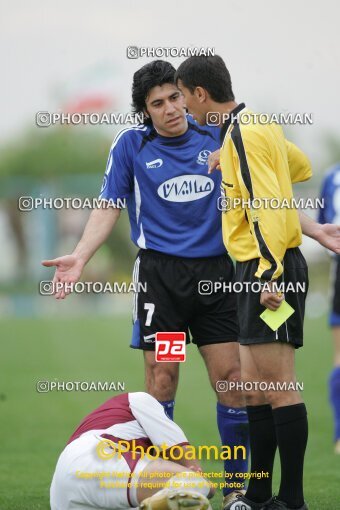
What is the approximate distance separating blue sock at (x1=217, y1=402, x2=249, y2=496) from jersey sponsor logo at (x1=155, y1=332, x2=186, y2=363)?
1.01 ft

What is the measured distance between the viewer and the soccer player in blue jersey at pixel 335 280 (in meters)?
6.45

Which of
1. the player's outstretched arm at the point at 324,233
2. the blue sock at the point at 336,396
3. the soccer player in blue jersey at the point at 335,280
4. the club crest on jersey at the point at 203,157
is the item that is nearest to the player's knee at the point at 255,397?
the player's outstretched arm at the point at 324,233

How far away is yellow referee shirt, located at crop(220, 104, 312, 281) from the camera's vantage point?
154 inches

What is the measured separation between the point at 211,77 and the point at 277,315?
3.41 feet

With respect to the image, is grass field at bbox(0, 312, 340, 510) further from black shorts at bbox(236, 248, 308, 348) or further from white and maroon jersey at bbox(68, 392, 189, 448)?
black shorts at bbox(236, 248, 308, 348)

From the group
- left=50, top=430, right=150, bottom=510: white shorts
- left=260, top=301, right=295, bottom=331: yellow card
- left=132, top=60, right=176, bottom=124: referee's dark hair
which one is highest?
left=132, top=60, right=176, bottom=124: referee's dark hair

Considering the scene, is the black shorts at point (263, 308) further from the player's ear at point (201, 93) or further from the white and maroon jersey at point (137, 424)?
the player's ear at point (201, 93)

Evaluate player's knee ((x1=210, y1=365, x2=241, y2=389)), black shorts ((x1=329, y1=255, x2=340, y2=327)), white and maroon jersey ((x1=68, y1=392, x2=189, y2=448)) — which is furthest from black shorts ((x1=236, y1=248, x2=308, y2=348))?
black shorts ((x1=329, y1=255, x2=340, y2=327))

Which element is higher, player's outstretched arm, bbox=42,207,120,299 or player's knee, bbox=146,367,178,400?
player's outstretched arm, bbox=42,207,120,299

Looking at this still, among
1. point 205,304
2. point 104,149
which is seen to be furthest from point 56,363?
point 104,149

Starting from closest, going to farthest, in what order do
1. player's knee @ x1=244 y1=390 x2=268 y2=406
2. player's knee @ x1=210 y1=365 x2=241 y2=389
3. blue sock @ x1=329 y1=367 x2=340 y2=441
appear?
player's knee @ x1=244 y1=390 x2=268 y2=406
player's knee @ x1=210 y1=365 x2=241 y2=389
blue sock @ x1=329 y1=367 x2=340 y2=441

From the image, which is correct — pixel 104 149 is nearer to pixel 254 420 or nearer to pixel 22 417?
pixel 22 417

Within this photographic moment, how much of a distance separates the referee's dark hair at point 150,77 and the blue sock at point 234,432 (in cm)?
148

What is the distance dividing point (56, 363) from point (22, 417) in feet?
15.7
